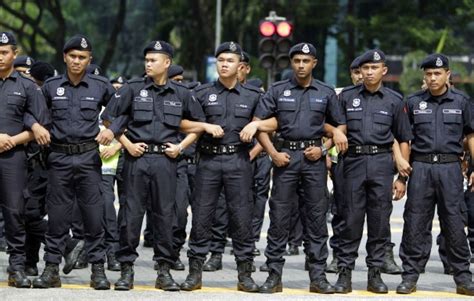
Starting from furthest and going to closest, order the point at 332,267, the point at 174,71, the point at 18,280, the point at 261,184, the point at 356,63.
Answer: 1. the point at 261,184
2. the point at 174,71
3. the point at 332,267
4. the point at 356,63
5. the point at 18,280

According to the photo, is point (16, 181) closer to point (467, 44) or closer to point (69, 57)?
point (69, 57)

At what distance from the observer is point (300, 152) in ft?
37.3

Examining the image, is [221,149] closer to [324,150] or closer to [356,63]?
[324,150]

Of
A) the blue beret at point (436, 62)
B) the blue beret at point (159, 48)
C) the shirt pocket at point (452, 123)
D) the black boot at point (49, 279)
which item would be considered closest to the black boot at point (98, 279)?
the black boot at point (49, 279)

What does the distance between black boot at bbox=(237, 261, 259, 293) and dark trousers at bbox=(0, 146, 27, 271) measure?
188 centimetres

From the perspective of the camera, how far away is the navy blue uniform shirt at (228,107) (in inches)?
450

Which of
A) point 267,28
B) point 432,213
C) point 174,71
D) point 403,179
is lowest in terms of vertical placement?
point 432,213

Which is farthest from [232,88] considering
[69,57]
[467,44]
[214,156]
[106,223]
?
[467,44]

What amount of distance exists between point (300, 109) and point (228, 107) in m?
0.64

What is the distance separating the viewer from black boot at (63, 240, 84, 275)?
11852 millimetres

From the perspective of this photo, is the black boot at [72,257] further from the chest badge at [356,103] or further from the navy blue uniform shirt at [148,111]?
the chest badge at [356,103]

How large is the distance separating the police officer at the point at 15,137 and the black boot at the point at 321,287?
8.00 ft

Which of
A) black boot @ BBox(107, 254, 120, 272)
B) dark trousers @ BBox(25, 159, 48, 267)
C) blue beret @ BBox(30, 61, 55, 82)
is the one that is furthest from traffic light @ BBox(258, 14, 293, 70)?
dark trousers @ BBox(25, 159, 48, 267)

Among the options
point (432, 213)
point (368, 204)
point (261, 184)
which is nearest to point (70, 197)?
point (368, 204)
